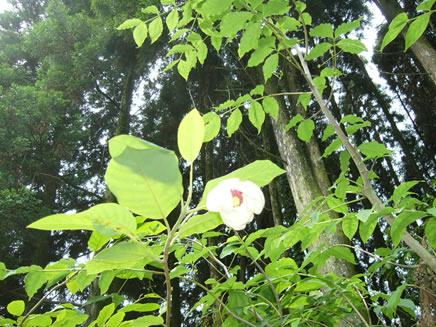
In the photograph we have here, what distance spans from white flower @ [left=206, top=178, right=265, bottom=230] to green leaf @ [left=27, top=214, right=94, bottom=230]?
139mm

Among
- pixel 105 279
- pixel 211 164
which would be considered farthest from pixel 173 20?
pixel 211 164

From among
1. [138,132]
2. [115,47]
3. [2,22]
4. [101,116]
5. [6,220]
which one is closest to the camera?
[6,220]

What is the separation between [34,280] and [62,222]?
0.47 metres

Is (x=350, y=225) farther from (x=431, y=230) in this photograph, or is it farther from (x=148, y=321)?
(x=148, y=321)

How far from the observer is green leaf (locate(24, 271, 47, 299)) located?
679 millimetres

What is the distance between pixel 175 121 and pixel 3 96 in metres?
3.27

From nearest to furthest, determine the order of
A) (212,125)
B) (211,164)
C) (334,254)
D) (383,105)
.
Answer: (334,254)
(212,125)
(211,164)
(383,105)

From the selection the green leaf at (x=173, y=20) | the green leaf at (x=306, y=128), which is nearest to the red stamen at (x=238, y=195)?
the green leaf at (x=306, y=128)

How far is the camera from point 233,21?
31.0 inches

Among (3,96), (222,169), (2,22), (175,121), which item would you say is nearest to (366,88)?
(222,169)

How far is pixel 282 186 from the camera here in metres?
6.90

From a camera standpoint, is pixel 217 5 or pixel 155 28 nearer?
pixel 217 5

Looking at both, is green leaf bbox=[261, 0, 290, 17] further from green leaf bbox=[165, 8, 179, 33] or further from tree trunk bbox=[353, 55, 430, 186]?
tree trunk bbox=[353, 55, 430, 186]

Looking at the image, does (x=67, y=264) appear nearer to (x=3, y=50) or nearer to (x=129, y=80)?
(x=129, y=80)
